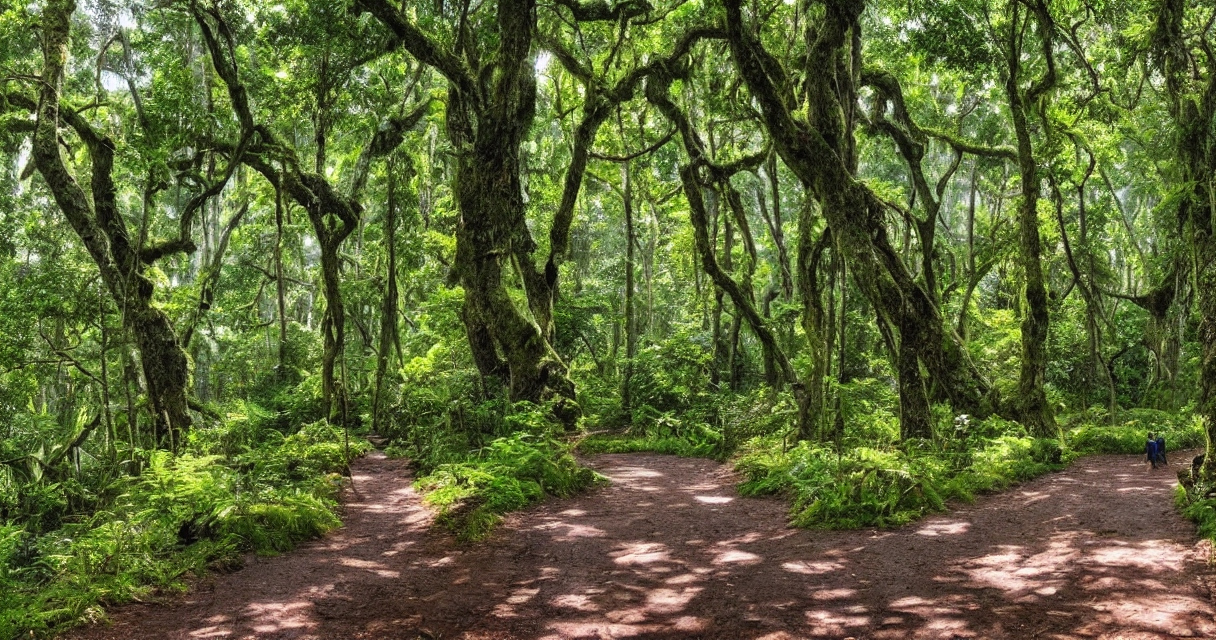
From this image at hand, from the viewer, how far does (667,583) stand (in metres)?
6.00

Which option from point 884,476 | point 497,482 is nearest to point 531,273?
point 497,482

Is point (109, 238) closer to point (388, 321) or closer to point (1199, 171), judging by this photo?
point (388, 321)

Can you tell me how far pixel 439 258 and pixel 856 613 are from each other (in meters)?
16.0

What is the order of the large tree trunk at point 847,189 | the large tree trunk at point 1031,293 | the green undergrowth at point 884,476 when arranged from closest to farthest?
the green undergrowth at point 884,476 → the large tree trunk at point 847,189 → the large tree trunk at point 1031,293

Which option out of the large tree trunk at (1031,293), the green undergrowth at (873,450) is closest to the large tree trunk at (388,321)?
the green undergrowth at (873,450)

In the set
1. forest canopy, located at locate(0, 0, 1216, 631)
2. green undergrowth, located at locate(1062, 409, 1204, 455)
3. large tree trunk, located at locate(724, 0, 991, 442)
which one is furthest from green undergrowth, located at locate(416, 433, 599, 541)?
green undergrowth, located at locate(1062, 409, 1204, 455)

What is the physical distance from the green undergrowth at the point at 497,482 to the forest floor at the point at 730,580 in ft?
0.78

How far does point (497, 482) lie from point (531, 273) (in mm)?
7313

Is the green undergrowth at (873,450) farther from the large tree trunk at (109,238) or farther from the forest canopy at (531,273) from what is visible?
the large tree trunk at (109,238)

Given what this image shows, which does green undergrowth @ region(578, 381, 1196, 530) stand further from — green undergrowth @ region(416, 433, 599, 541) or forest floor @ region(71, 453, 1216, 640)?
green undergrowth @ region(416, 433, 599, 541)

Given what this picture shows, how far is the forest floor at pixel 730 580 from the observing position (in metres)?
4.82

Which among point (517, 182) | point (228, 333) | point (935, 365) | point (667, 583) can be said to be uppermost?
point (517, 182)

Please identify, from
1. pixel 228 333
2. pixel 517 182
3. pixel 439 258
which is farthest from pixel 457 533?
pixel 228 333

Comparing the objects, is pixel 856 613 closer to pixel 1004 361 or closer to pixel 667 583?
pixel 667 583
